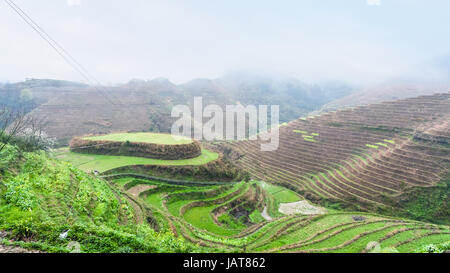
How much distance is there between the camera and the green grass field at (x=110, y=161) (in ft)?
77.5

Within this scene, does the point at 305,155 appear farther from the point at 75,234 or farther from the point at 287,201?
the point at 75,234

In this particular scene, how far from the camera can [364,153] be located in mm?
33188

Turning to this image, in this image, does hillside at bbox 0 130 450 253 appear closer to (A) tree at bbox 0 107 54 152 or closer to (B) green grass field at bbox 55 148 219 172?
(B) green grass field at bbox 55 148 219 172

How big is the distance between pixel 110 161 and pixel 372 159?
118ft

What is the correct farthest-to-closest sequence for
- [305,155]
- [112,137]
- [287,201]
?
1. [305,155]
2. [112,137]
3. [287,201]

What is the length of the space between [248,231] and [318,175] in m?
20.5

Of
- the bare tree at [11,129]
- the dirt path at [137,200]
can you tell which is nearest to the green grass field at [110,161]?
the dirt path at [137,200]

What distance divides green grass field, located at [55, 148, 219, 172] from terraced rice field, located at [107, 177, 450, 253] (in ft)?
9.60

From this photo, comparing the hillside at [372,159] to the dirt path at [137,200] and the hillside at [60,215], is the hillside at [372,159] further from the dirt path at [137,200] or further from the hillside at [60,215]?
the hillside at [60,215]

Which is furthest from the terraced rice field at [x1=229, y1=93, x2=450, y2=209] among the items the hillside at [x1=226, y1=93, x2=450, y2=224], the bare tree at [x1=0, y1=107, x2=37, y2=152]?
the bare tree at [x1=0, y1=107, x2=37, y2=152]

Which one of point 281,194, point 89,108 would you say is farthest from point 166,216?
point 89,108

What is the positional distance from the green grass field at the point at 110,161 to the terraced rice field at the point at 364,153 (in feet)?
48.5

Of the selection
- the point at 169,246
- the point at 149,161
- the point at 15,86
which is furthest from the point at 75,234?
the point at 15,86
